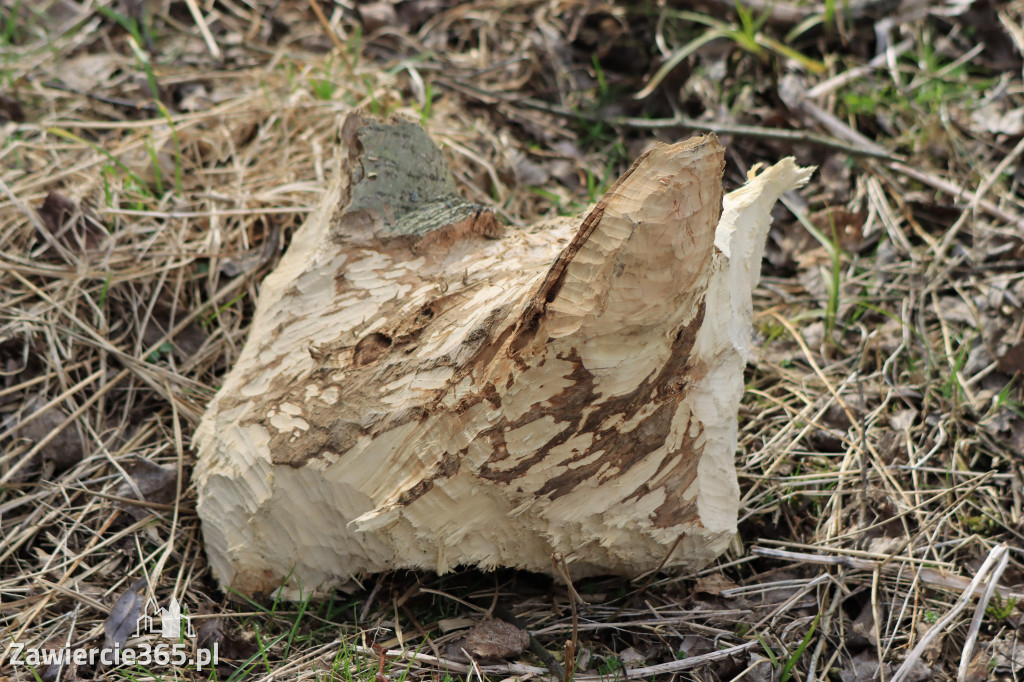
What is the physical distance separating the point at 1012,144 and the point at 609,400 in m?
2.73

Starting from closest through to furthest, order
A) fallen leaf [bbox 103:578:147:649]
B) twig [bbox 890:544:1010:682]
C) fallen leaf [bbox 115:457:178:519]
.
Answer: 1. twig [bbox 890:544:1010:682]
2. fallen leaf [bbox 103:578:147:649]
3. fallen leaf [bbox 115:457:178:519]

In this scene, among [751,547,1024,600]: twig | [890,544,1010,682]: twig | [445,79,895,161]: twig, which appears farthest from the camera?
[445,79,895,161]: twig

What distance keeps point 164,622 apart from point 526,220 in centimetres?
194

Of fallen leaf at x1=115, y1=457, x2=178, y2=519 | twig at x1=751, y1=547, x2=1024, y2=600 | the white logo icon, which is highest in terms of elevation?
fallen leaf at x1=115, y1=457, x2=178, y2=519

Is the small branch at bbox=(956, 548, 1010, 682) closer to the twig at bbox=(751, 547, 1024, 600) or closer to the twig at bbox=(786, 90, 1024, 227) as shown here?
the twig at bbox=(751, 547, 1024, 600)

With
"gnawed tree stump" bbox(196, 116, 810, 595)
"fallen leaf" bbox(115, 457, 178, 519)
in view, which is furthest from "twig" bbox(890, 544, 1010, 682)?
"fallen leaf" bbox(115, 457, 178, 519)

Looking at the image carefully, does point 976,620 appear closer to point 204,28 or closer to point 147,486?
point 147,486

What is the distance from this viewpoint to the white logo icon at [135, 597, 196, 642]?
1899mm

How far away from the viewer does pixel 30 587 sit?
1.98 m

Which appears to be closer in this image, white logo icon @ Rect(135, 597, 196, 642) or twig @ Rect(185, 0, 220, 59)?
white logo icon @ Rect(135, 597, 196, 642)

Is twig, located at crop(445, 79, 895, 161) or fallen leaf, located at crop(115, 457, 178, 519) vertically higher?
twig, located at crop(445, 79, 895, 161)

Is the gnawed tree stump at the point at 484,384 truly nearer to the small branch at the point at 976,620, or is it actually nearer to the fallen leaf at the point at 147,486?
the fallen leaf at the point at 147,486

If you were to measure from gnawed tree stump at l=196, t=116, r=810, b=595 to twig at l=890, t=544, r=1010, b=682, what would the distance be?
48 centimetres

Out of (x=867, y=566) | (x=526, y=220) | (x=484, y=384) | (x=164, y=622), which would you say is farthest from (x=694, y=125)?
(x=164, y=622)
